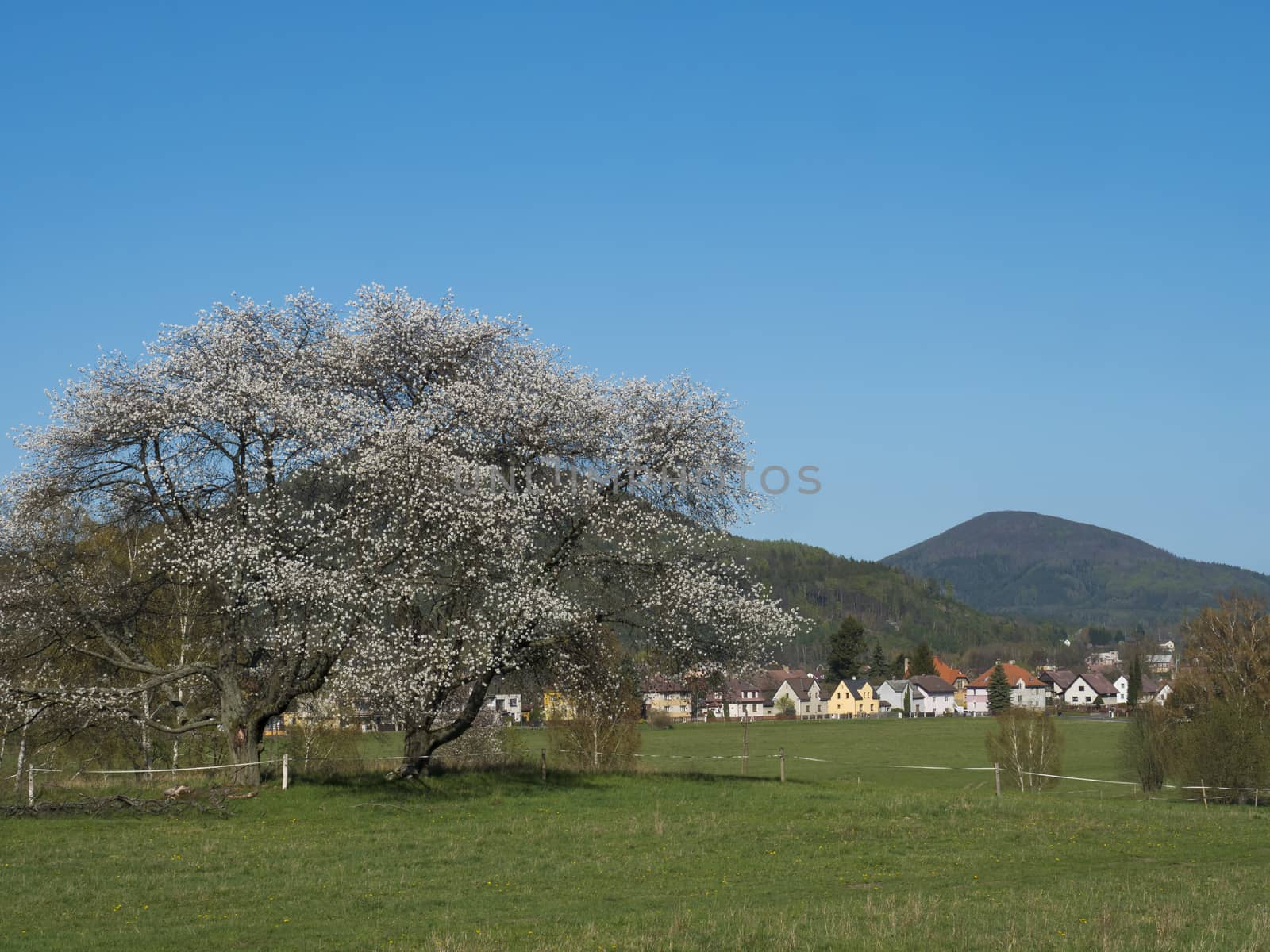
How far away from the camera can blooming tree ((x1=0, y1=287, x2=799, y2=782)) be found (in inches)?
1038

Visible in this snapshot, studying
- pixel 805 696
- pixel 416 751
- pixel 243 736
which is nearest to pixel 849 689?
pixel 805 696

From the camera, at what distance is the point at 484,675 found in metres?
27.2

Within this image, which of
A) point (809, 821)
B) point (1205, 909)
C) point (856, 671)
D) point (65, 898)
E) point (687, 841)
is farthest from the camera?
point (856, 671)

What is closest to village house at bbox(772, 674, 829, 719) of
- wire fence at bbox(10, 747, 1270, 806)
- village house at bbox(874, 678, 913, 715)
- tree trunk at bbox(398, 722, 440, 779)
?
village house at bbox(874, 678, 913, 715)

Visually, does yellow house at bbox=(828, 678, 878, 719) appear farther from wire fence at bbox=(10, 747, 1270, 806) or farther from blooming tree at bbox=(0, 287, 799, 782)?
blooming tree at bbox=(0, 287, 799, 782)

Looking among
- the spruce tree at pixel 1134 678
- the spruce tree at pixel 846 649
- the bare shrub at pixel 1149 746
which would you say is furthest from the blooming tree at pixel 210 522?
the spruce tree at pixel 846 649

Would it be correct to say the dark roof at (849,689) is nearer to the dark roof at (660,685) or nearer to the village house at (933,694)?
the village house at (933,694)

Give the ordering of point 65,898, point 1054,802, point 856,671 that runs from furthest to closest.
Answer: point 856,671 < point 1054,802 < point 65,898

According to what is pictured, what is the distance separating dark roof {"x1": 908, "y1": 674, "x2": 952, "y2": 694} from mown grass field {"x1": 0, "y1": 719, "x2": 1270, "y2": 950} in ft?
541

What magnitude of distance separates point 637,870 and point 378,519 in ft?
37.8

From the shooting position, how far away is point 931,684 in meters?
195

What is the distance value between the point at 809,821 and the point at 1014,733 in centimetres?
3039

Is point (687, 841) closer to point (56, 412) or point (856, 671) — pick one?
point (56, 412)

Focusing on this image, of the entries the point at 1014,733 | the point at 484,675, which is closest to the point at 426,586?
the point at 484,675
